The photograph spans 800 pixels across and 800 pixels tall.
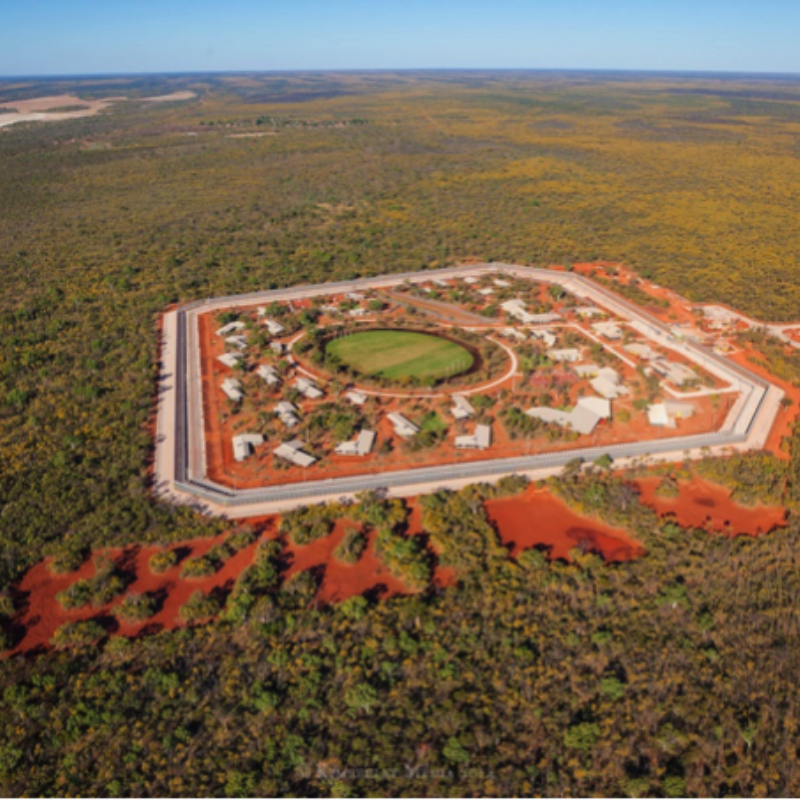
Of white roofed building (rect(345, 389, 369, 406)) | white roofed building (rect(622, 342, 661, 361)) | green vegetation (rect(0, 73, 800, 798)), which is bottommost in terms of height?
green vegetation (rect(0, 73, 800, 798))

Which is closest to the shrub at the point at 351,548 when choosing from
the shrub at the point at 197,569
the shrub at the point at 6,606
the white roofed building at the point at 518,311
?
the shrub at the point at 197,569

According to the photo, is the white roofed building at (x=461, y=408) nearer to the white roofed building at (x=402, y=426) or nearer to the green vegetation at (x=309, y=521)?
the white roofed building at (x=402, y=426)

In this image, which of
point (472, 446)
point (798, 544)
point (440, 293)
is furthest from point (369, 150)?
point (798, 544)

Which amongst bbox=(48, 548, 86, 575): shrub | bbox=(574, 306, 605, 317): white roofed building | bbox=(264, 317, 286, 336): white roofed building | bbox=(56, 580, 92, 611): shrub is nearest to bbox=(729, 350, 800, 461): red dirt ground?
bbox=(574, 306, 605, 317): white roofed building

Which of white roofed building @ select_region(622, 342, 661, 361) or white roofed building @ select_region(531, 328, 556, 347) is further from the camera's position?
white roofed building @ select_region(531, 328, 556, 347)

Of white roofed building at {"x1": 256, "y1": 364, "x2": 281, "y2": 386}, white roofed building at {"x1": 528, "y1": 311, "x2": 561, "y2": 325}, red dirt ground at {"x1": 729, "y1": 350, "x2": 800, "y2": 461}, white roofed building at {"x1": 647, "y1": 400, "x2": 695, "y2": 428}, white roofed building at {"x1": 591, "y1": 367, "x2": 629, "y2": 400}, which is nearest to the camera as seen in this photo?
red dirt ground at {"x1": 729, "y1": 350, "x2": 800, "y2": 461}

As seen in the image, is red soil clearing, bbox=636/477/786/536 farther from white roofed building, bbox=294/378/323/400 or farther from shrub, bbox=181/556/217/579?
shrub, bbox=181/556/217/579
